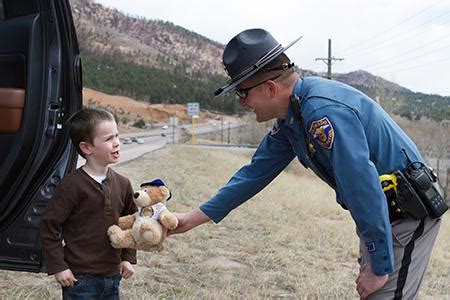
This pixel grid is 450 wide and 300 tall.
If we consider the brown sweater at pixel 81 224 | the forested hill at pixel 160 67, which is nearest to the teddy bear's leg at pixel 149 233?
the brown sweater at pixel 81 224

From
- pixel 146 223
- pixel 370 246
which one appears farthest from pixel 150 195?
pixel 370 246

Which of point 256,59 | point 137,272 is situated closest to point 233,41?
point 256,59

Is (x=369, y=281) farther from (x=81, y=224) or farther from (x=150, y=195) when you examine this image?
(x=81, y=224)

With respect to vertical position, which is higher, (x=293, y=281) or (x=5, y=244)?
(x=5, y=244)

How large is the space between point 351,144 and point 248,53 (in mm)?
581

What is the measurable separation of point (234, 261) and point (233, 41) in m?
3.85

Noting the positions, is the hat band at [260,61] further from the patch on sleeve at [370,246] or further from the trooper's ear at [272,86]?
the patch on sleeve at [370,246]

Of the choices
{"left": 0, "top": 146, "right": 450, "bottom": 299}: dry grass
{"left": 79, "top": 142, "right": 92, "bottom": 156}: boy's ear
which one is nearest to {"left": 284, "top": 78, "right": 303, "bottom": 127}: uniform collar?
{"left": 79, "top": 142, "right": 92, "bottom": 156}: boy's ear

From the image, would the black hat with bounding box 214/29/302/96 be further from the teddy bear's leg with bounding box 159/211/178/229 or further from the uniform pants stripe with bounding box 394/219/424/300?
the uniform pants stripe with bounding box 394/219/424/300

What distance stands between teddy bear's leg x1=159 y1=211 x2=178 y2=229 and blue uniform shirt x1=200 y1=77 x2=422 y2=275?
0.65m

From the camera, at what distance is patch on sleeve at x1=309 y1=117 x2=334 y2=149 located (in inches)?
95.6

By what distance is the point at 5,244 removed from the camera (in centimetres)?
339

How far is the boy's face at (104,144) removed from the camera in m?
2.85

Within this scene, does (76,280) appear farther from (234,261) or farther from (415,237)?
(234,261)
